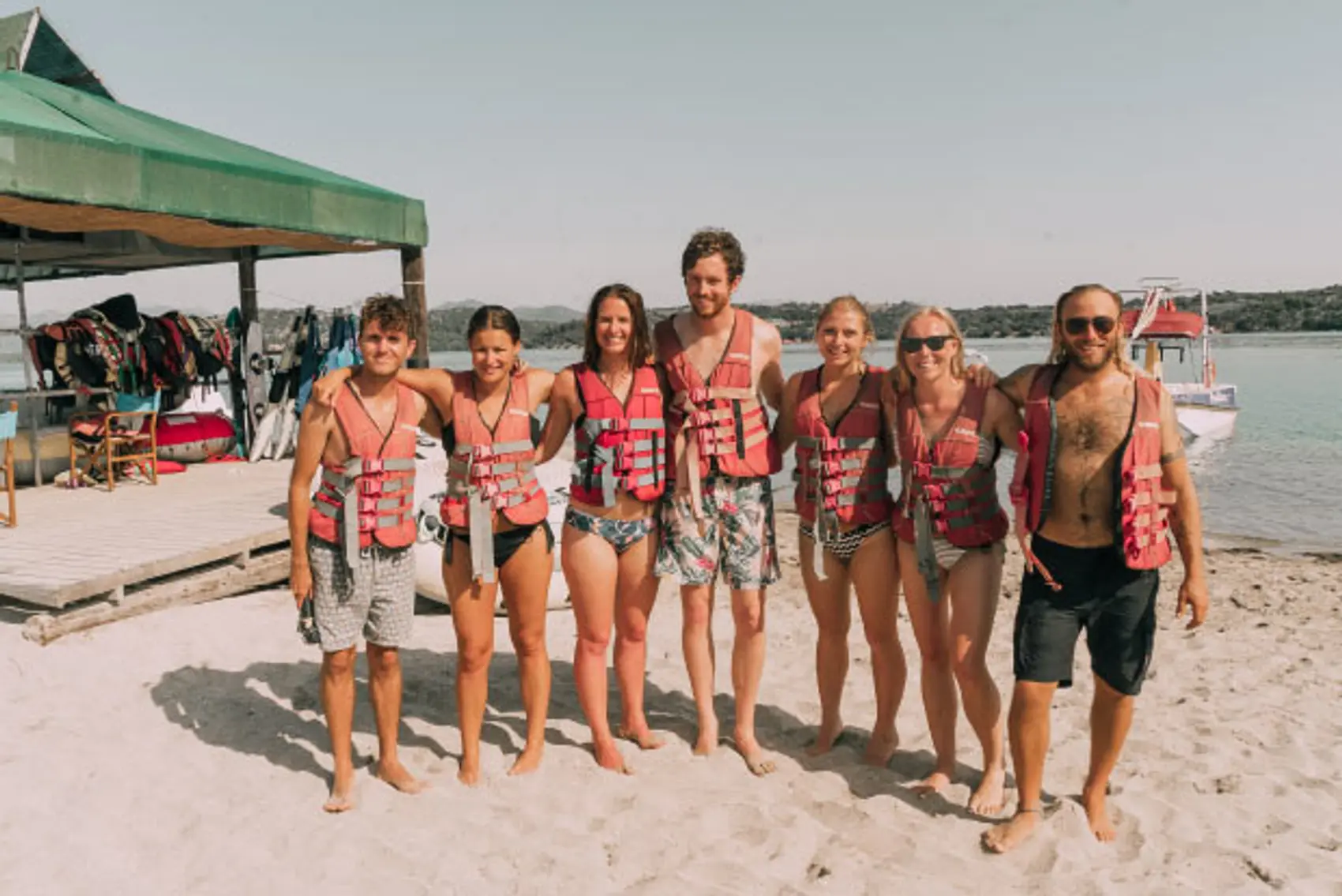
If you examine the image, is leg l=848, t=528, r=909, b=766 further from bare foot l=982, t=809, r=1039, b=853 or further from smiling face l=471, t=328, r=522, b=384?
smiling face l=471, t=328, r=522, b=384

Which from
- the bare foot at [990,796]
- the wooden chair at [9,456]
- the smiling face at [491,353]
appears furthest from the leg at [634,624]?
the wooden chair at [9,456]

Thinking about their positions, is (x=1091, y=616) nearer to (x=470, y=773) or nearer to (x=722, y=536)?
(x=722, y=536)

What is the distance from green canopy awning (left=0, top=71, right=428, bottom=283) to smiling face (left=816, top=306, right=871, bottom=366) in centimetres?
634

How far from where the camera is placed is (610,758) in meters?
4.25

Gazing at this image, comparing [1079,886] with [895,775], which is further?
[895,775]

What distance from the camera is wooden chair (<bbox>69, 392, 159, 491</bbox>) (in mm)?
9336

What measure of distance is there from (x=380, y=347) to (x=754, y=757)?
7.99ft

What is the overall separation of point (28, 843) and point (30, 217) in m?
6.67

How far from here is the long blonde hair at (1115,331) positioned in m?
3.36

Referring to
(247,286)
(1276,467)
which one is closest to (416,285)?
(247,286)

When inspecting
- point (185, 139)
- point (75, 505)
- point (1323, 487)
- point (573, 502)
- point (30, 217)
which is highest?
point (185, 139)

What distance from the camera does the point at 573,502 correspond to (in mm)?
4145

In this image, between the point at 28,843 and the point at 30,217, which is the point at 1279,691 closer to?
the point at 28,843

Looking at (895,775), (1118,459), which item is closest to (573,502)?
(895,775)
